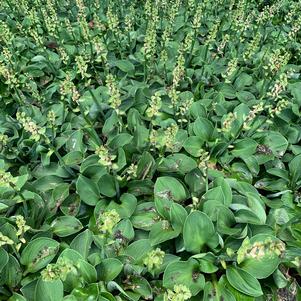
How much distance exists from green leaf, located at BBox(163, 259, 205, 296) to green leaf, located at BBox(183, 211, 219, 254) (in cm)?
18

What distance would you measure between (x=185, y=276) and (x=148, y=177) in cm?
134

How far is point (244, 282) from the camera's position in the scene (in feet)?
12.1

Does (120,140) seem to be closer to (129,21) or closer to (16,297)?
(129,21)

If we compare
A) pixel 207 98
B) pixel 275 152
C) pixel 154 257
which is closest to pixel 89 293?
pixel 154 257

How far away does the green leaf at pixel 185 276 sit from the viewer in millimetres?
3682

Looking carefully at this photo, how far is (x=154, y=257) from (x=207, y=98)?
3205 mm

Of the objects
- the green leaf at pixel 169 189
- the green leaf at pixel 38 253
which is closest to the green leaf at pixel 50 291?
the green leaf at pixel 38 253

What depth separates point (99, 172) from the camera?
457 centimetres

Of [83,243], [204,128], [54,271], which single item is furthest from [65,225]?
[204,128]

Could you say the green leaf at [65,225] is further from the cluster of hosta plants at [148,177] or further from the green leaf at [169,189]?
the green leaf at [169,189]

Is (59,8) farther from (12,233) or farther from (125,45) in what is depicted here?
(12,233)

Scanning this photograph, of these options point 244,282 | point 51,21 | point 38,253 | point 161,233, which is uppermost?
point 51,21

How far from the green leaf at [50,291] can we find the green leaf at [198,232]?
1.31m

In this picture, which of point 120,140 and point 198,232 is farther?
point 120,140
